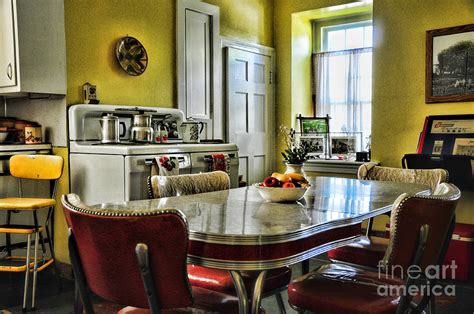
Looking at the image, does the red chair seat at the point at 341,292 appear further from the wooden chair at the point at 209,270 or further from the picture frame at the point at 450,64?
the picture frame at the point at 450,64

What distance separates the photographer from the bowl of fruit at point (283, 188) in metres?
1.92

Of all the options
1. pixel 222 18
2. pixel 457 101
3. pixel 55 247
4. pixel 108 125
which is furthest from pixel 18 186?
pixel 457 101

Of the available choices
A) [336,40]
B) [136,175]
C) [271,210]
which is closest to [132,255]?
[271,210]

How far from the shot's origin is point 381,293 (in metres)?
1.72

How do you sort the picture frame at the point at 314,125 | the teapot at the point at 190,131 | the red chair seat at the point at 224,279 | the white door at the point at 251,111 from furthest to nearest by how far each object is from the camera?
the picture frame at the point at 314,125
the white door at the point at 251,111
the teapot at the point at 190,131
the red chair seat at the point at 224,279

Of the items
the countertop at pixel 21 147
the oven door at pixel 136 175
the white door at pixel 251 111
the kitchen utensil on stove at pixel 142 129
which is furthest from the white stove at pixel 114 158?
the white door at pixel 251 111

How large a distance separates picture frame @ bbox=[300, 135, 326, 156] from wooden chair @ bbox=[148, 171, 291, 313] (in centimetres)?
328

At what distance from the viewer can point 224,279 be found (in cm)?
193

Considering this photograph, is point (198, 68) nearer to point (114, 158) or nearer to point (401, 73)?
point (114, 158)

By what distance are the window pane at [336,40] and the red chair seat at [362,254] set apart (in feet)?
13.2

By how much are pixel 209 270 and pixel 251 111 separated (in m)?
3.82

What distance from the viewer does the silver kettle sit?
389 centimetres

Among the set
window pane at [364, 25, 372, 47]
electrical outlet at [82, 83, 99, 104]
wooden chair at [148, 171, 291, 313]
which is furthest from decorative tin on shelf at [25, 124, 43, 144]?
window pane at [364, 25, 372, 47]

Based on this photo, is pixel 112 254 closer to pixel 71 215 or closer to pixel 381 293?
pixel 71 215
